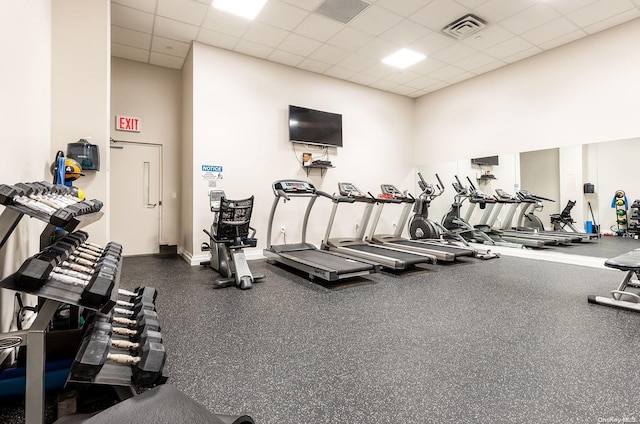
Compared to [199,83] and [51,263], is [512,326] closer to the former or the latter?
[51,263]

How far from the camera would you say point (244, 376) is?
1741 millimetres

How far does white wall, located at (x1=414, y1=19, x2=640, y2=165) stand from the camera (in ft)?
15.0

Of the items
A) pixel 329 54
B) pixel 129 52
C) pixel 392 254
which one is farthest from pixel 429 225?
pixel 129 52

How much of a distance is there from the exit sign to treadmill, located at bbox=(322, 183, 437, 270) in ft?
13.2

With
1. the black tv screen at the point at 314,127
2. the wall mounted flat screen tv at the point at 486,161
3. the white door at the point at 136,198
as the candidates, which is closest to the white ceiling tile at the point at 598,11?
the wall mounted flat screen tv at the point at 486,161

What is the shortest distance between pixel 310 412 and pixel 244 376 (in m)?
0.50

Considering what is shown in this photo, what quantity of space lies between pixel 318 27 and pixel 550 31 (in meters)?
3.69

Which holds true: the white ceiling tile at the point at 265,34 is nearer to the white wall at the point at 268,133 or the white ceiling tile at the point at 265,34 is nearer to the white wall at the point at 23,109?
the white wall at the point at 268,133

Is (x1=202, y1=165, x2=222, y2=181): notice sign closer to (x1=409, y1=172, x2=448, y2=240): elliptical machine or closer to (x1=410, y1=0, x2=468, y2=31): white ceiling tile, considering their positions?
(x1=409, y1=172, x2=448, y2=240): elliptical machine

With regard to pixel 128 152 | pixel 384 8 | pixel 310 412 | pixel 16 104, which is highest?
pixel 384 8

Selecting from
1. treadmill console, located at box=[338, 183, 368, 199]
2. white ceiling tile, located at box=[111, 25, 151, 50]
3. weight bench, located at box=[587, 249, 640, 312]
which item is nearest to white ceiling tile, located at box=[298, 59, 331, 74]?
treadmill console, located at box=[338, 183, 368, 199]

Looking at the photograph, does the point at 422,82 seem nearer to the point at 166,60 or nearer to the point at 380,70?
the point at 380,70

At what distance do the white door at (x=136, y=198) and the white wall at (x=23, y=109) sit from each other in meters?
2.87

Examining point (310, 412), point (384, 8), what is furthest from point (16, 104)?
point (384, 8)
